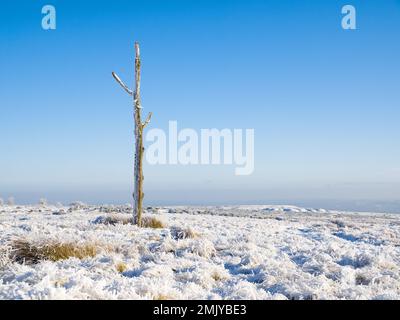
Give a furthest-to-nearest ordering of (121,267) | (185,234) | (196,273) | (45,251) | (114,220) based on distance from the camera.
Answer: (114,220), (185,234), (45,251), (121,267), (196,273)

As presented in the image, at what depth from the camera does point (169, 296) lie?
5.50 meters

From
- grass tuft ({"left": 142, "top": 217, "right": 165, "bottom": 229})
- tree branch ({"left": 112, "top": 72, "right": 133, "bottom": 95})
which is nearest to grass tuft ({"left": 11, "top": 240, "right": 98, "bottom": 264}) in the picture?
grass tuft ({"left": 142, "top": 217, "right": 165, "bottom": 229})

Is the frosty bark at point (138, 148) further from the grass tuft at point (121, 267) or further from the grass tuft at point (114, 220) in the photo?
the grass tuft at point (121, 267)

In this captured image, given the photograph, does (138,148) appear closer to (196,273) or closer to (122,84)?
(122,84)

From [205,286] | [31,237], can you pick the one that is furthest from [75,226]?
[205,286]

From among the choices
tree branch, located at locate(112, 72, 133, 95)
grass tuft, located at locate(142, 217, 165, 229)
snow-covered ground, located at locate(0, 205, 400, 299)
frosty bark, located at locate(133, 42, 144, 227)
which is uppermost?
tree branch, located at locate(112, 72, 133, 95)

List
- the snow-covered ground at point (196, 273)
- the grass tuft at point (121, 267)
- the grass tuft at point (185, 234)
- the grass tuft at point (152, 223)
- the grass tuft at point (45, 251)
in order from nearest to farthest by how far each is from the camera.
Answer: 1. the snow-covered ground at point (196, 273)
2. the grass tuft at point (121, 267)
3. the grass tuft at point (45, 251)
4. the grass tuft at point (185, 234)
5. the grass tuft at point (152, 223)

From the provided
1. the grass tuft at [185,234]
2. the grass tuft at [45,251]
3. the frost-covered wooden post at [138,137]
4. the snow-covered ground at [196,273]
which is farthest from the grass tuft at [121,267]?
the frost-covered wooden post at [138,137]

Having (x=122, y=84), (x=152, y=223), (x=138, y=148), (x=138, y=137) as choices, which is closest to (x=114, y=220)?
(x=152, y=223)

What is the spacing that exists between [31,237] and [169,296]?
3.99 meters

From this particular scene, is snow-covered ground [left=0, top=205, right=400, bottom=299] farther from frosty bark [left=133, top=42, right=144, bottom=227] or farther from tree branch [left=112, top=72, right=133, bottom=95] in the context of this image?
tree branch [left=112, top=72, right=133, bottom=95]

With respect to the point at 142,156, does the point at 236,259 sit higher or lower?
lower

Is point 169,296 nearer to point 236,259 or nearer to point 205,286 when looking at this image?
point 205,286

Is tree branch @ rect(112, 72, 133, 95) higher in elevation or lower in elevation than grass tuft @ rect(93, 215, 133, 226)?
higher
